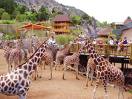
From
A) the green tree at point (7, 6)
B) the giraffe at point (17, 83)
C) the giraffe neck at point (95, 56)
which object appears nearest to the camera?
the giraffe at point (17, 83)

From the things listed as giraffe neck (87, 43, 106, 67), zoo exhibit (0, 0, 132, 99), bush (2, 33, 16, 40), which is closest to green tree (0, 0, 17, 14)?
bush (2, 33, 16, 40)

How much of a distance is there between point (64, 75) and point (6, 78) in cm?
1256

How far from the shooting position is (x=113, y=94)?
1998 cm

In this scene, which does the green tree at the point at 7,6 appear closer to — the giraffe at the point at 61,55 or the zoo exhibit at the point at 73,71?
the zoo exhibit at the point at 73,71

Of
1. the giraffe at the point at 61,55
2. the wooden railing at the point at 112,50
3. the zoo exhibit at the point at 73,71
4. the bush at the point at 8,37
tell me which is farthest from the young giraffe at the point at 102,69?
the bush at the point at 8,37

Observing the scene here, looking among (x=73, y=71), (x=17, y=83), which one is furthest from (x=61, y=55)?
(x=17, y=83)

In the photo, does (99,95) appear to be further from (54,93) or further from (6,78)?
(6,78)

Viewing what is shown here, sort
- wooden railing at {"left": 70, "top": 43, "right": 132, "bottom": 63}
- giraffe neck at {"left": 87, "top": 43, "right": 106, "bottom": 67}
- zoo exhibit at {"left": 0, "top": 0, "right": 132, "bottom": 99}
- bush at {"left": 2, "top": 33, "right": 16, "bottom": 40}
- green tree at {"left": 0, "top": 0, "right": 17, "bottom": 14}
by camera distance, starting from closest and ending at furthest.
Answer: zoo exhibit at {"left": 0, "top": 0, "right": 132, "bottom": 99} < giraffe neck at {"left": 87, "top": 43, "right": 106, "bottom": 67} < wooden railing at {"left": 70, "top": 43, "right": 132, "bottom": 63} < bush at {"left": 2, "top": 33, "right": 16, "bottom": 40} < green tree at {"left": 0, "top": 0, "right": 17, "bottom": 14}

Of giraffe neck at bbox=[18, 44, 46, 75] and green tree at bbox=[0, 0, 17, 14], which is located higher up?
green tree at bbox=[0, 0, 17, 14]

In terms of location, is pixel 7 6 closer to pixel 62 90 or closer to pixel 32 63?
pixel 62 90

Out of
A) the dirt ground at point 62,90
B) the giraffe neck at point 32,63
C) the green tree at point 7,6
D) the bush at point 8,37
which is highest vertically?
the green tree at point 7,6

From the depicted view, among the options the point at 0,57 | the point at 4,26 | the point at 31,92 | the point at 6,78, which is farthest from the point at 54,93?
the point at 4,26

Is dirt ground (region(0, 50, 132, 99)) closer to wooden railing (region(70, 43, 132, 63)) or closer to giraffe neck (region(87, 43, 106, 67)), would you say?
→ wooden railing (region(70, 43, 132, 63))

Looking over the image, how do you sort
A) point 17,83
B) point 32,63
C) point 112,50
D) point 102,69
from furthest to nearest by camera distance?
point 112,50
point 102,69
point 32,63
point 17,83
